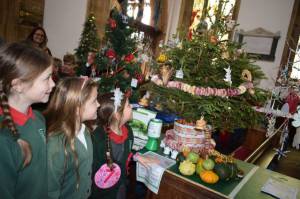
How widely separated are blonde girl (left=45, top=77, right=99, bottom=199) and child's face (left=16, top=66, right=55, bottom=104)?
0.24 m

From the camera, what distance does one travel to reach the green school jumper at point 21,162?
42.4 inches

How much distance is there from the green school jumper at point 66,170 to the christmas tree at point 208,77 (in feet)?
2.85

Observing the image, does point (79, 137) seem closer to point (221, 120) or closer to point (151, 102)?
point (221, 120)

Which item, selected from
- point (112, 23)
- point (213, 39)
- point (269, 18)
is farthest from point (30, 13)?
point (269, 18)

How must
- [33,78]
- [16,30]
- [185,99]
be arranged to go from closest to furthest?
[33,78], [185,99], [16,30]

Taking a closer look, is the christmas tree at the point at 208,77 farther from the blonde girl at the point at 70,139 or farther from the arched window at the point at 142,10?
the arched window at the point at 142,10

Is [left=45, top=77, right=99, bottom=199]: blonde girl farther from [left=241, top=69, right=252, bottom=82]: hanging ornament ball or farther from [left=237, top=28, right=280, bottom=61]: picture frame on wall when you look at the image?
[left=237, top=28, right=280, bottom=61]: picture frame on wall

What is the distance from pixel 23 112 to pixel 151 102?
7.36 ft

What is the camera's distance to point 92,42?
20.4 ft

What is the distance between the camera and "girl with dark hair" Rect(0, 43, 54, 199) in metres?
1.10

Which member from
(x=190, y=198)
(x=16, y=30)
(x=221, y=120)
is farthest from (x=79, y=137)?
(x=16, y=30)

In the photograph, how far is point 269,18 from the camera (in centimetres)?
780

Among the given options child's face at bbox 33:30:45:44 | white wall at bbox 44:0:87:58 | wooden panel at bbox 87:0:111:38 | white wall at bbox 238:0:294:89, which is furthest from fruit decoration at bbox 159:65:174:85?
white wall at bbox 238:0:294:89

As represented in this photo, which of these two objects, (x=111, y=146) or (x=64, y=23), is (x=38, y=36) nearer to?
(x=64, y=23)
